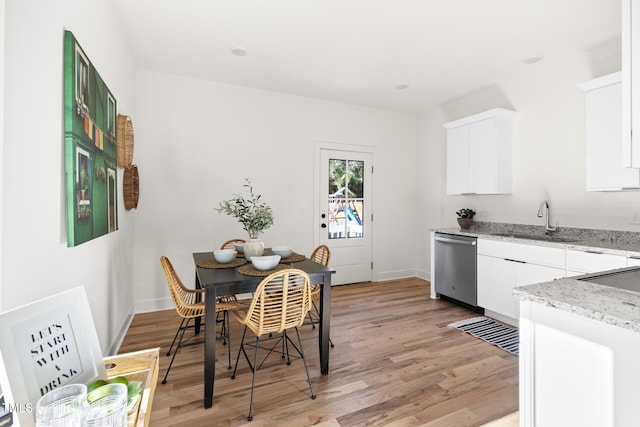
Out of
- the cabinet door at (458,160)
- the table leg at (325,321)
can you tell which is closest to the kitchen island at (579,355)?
the table leg at (325,321)

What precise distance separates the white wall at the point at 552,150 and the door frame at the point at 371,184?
139cm

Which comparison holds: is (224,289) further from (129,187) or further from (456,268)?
(456,268)

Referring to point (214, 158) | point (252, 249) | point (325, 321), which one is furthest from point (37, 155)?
point (214, 158)

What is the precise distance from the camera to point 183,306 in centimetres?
235

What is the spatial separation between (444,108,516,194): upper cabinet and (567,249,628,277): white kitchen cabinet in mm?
1223

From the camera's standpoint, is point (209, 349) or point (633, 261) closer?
point (209, 349)

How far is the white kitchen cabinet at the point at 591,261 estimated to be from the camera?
8.18 feet

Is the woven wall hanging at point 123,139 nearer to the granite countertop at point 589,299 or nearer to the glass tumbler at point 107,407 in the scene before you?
the glass tumbler at point 107,407

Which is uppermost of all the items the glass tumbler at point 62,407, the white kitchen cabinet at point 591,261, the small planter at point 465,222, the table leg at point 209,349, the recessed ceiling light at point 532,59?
the recessed ceiling light at point 532,59

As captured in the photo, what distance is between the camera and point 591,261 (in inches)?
104

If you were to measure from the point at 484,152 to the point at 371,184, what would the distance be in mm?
1702

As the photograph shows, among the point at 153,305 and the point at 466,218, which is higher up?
the point at 466,218

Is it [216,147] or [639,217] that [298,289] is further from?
[639,217]

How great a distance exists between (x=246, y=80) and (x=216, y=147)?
90cm
